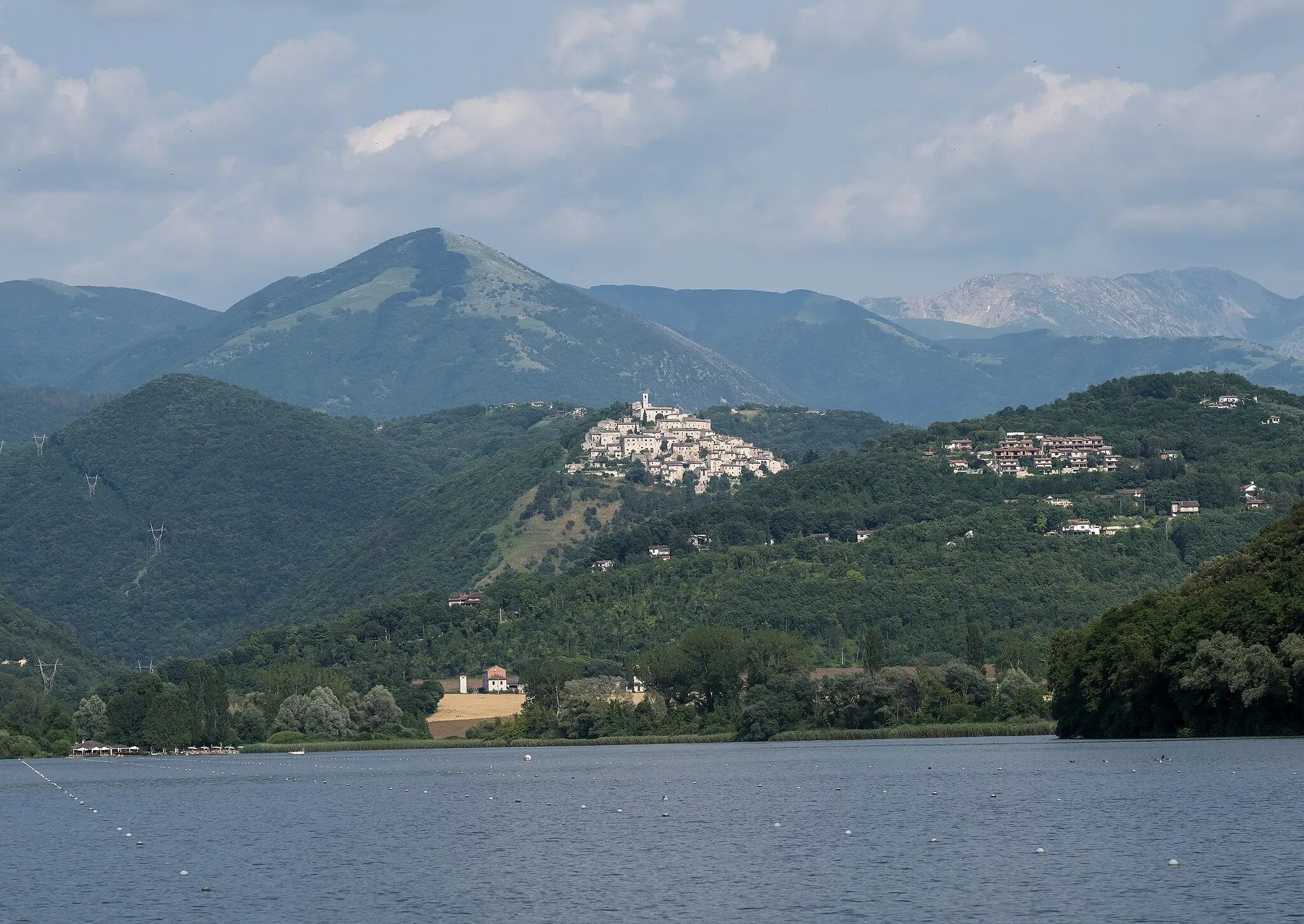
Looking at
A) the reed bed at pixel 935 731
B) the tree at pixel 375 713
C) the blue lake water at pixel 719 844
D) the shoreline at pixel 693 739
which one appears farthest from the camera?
the tree at pixel 375 713

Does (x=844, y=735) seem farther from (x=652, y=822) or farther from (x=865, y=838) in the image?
(x=865, y=838)

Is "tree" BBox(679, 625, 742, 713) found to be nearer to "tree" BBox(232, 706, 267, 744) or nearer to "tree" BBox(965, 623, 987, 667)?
"tree" BBox(965, 623, 987, 667)

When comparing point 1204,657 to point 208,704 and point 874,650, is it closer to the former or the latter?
point 874,650

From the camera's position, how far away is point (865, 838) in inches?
2339

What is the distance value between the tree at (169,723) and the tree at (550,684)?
29.9m

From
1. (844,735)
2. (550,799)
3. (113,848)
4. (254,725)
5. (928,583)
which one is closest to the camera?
(113,848)

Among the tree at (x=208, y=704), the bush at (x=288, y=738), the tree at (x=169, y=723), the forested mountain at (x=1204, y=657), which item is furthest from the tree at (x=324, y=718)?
the forested mountain at (x=1204, y=657)

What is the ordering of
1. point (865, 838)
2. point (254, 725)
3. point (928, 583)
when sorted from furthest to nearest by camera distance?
point (928, 583)
point (254, 725)
point (865, 838)

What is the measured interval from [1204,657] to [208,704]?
9553 centimetres

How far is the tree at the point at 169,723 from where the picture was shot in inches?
6250

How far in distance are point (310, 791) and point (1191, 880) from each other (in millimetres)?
60256

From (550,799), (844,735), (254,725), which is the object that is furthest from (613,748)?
(550,799)

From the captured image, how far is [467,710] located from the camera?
178 metres

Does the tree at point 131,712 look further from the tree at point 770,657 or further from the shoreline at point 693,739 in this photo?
the tree at point 770,657
